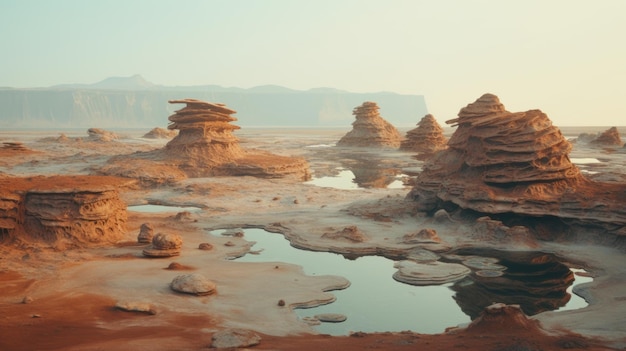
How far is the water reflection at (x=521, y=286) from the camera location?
1265cm

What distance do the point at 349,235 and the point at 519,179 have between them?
19.9 ft

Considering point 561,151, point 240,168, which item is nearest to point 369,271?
point 561,151

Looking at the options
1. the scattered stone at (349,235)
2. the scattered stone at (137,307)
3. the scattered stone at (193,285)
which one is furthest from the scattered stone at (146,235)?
the scattered stone at (137,307)

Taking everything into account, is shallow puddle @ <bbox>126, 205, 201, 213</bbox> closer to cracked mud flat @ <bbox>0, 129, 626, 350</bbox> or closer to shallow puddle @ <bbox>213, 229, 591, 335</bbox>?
cracked mud flat @ <bbox>0, 129, 626, 350</bbox>

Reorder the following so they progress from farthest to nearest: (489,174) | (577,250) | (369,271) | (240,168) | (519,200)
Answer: (240,168), (489,174), (519,200), (577,250), (369,271)

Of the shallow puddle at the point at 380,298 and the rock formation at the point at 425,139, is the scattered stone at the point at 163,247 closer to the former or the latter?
the shallow puddle at the point at 380,298

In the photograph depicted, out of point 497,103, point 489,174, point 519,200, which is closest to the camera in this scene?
point 519,200

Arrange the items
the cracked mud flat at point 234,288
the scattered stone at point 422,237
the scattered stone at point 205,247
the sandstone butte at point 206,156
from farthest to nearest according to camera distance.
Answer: the sandstone butte at point 206,156 < the scattered stone at point 422,237 < the scattered stone at point 205,247 < the cracked mud flat at point 234,288

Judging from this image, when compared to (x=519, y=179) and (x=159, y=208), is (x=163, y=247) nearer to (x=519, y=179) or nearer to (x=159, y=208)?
(x=159, y=208)

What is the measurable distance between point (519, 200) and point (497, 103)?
5615 millimetres

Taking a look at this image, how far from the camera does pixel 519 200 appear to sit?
60.8 feet

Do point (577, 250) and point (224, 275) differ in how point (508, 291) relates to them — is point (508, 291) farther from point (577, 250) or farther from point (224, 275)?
point (224, 275)

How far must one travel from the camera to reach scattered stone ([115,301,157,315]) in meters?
10.9

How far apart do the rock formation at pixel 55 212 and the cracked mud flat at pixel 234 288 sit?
0.51 metres
